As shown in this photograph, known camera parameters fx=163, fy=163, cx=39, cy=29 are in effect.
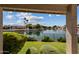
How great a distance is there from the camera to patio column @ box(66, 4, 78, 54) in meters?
5.03

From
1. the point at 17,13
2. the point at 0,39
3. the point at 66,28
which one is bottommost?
the point at 0,39

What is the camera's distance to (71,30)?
505 cm

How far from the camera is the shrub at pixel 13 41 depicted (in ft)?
17.1

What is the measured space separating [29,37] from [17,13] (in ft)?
2.83

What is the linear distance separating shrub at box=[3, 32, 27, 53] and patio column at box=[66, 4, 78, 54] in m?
1.39

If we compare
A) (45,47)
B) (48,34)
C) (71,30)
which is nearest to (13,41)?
(45,47)

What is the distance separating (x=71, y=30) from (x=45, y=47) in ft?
3.28

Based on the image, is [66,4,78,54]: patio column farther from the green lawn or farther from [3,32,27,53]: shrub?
[3,32,27,53]: shrub

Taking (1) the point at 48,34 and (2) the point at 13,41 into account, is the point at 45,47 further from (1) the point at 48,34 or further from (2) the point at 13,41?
(2) the point at 13,41
